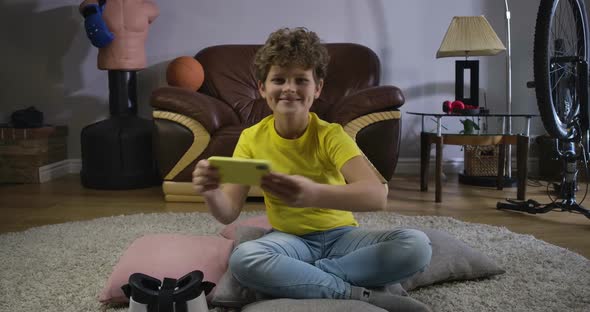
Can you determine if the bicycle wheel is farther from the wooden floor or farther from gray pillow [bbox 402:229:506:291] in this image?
gray pillow [bbox 402:229:506:291]

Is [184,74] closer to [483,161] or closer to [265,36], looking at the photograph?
[265,36]

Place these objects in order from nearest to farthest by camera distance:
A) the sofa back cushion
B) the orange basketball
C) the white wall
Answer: the orange basketball → the sofa back cushion → the white wall

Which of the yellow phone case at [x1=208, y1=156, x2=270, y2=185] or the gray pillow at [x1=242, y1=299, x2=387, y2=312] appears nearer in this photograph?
the yellow phone case at [x1=208, y1=156, x2=270, y2=185]

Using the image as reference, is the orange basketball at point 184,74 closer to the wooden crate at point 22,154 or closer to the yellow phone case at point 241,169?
the wooden crate at point 22,154

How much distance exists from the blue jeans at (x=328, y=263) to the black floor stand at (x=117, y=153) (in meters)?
2.15

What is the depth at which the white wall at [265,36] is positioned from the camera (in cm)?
392

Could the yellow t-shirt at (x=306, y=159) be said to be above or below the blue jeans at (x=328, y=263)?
above

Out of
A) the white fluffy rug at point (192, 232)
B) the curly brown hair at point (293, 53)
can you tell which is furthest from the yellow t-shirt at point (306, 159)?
the white fluffy rug at point (192, 232)

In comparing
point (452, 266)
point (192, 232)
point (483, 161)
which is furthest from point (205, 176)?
point (483, 161)

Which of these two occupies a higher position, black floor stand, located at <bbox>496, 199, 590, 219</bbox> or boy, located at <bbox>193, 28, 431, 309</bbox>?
boy, located at <bbox>193, 28, 431, 309</bbox>

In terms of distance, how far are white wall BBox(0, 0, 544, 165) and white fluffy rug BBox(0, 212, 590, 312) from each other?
66.3 inches

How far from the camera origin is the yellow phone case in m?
1.04

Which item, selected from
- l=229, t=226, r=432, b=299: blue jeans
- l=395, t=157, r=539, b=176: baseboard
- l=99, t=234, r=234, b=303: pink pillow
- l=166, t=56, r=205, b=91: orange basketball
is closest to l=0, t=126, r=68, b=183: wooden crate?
l=166, t=56, r=205, b=91: orange basketball

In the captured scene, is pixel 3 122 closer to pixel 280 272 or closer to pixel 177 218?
pixel 177 218
